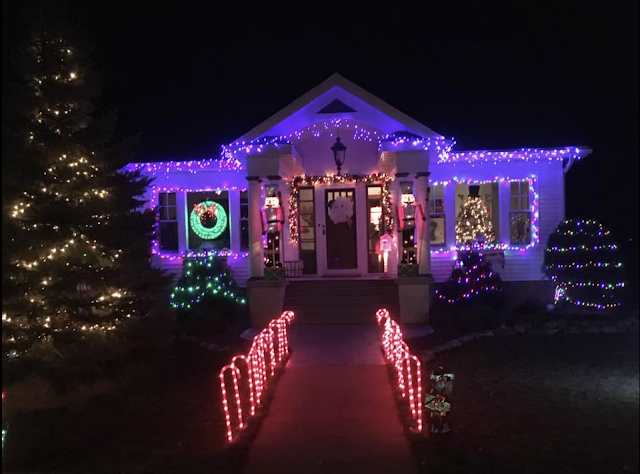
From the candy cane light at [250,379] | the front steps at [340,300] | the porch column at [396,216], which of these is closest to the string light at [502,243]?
the porch column at [396,216]

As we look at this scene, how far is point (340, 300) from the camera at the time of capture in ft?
41.6

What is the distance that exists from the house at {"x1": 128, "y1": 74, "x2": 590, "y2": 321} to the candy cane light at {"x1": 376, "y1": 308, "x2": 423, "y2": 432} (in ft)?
9.93

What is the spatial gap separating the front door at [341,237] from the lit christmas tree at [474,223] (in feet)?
8.72

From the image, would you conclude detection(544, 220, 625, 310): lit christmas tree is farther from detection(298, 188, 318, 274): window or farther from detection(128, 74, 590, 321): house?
detection(298, 188, 318, 274): window

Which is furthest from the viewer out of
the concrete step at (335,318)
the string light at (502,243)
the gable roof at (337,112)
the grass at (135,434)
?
the string light at (502,243)

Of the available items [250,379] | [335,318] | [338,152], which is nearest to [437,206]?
[338,152]

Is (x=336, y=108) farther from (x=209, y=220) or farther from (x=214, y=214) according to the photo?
(x=209, y=220)

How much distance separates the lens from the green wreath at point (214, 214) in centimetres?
1521

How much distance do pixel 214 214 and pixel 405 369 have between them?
839 cm

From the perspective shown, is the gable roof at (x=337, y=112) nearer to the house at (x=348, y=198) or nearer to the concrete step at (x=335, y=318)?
the house at (x=348, y=198)

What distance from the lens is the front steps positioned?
1227 centimetres

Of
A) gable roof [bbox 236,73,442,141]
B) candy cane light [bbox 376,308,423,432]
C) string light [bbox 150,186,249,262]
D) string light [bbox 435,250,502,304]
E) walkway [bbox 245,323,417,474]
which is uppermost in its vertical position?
gable roof [bbox 236,73,442,141]

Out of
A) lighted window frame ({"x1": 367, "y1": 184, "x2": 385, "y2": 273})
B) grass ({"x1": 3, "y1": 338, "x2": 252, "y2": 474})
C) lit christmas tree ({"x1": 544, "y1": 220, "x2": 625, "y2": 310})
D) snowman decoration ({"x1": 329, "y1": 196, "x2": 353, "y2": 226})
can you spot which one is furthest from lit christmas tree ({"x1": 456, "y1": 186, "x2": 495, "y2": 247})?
grass ({"x1": 3, "y1": 338, "x2": 252, "y2": 474})

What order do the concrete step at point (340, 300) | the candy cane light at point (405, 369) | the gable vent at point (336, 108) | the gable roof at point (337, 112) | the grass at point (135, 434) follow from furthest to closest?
the gable vent at point (336, 108) → the concrete step at point (340, 300) → the gable roof at point (337, 112) → the candy cane light at point (405, 369) → the grass at point (135, 434)
